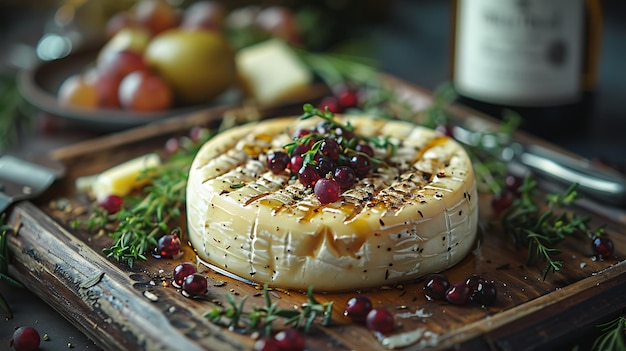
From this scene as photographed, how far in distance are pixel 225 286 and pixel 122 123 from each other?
4.42ft

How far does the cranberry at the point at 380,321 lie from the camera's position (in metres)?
1.73

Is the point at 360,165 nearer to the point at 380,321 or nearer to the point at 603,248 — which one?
the point at 380,321

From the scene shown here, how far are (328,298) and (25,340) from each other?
672 mm

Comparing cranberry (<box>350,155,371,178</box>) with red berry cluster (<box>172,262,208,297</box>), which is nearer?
red berry cluster (<box>172,262,208,297</box>)

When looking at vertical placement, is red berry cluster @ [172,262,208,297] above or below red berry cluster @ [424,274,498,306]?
above

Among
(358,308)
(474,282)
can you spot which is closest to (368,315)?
(358,308)

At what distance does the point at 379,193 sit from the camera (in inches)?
78.6

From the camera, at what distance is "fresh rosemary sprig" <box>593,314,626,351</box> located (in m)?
1.73

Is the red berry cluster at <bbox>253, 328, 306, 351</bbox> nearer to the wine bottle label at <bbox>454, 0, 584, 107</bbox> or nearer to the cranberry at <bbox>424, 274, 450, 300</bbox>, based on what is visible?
the cranberry at <bbox>424, 274, 450, 300</bbox>

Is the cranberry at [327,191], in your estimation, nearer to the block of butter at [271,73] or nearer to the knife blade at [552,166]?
the knife blade at [552,166]

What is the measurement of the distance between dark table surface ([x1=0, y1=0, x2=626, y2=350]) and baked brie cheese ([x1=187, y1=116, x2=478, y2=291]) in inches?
16.5

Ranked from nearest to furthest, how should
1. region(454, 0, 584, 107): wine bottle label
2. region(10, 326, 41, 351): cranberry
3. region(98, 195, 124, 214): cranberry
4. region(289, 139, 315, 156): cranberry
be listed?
region(10, 326, 41, 351): cranberry
region(289, 139, 315, 156): cranberry
region(98, 195, 124, 214): cranberry
region(454, 0, 584, 107): wine bottle label

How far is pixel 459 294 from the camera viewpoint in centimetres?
185

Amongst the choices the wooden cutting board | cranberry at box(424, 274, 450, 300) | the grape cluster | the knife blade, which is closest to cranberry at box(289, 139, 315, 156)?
the grape cluster
